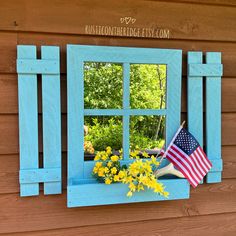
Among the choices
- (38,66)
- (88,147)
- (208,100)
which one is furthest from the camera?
(208,100)

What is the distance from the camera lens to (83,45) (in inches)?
58.2

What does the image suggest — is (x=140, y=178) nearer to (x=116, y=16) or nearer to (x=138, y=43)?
(x=138, y=43)

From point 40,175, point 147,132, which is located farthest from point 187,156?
point 40,175

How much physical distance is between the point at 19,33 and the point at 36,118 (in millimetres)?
397

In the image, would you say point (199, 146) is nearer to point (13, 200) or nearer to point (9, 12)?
point (13, 200)

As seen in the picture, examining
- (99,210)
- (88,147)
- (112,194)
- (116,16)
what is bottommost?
(99,210)

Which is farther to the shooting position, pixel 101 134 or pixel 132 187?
pixel 101 134

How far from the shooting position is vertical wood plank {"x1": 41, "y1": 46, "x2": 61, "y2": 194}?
144cm

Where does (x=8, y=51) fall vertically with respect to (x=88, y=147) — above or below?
above

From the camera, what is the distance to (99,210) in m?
1.56

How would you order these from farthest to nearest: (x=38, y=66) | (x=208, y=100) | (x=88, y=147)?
(x=208, y=100), (x=88, y=147), (x=38, y=66)

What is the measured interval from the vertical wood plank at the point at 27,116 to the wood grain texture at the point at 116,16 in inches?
5.3

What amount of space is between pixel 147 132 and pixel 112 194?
0.36 meters

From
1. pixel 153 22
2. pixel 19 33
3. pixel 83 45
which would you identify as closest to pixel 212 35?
pixel 153 22
